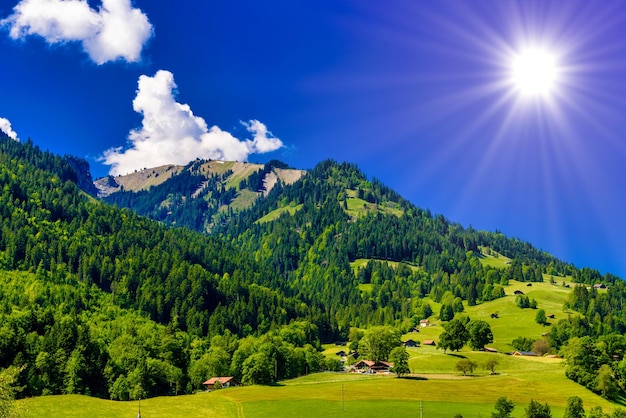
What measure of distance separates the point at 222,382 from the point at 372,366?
192 feet

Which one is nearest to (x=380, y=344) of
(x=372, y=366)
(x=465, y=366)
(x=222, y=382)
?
(x=372, y=366)

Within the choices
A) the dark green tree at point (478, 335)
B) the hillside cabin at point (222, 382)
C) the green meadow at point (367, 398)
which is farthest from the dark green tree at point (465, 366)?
the hillside cabin at point (222, 382)

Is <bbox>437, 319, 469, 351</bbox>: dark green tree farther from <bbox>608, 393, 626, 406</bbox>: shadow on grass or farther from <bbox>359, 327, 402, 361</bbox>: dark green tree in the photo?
<bbox>608, 393, 626, 406</bbox>: shadow on grass

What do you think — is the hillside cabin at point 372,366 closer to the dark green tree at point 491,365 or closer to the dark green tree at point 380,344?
the dark green tree at point 380,344

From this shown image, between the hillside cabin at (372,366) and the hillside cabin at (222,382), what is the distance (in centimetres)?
4989

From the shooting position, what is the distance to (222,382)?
5482 inches

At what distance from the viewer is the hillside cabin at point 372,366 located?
571ft

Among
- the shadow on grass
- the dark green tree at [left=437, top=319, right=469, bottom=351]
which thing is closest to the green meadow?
the shadow on grass

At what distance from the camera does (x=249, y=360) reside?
Result: 14012cm

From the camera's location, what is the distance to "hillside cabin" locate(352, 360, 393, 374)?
174 meters

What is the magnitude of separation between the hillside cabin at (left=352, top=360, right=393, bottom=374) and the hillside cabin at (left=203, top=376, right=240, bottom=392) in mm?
49889

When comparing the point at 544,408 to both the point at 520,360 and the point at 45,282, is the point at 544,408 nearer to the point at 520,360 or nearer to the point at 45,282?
the point at 520,360

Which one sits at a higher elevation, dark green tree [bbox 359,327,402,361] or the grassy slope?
dark green tree [bbox 359,327,402,361]

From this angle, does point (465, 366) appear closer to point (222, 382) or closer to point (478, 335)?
point (478, 335)
